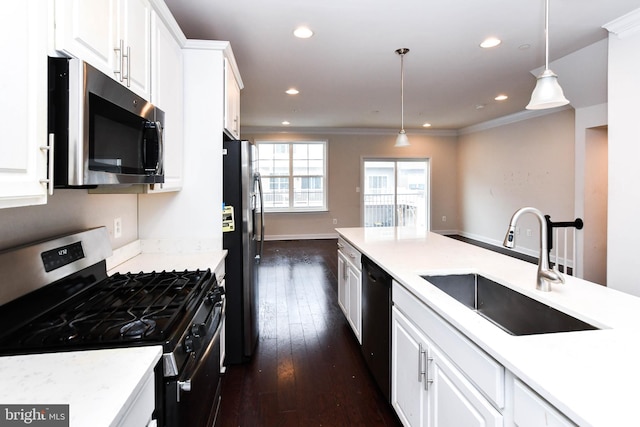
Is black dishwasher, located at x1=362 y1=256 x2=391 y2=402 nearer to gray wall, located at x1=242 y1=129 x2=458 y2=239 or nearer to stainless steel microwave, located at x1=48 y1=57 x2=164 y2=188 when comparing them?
stainless steel microwave, located at x1=48 y1=57 x2=164 y2=188

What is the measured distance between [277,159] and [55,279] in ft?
22.2

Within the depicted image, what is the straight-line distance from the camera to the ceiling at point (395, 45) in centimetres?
253

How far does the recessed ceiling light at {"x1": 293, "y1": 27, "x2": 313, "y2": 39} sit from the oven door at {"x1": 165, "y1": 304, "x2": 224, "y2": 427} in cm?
240

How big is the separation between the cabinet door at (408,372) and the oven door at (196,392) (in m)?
0.89

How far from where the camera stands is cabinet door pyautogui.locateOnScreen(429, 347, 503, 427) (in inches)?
40.9

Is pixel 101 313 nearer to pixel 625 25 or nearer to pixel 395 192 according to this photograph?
pixel 625 25

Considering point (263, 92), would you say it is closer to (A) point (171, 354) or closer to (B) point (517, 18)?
(B) point (517, 18)

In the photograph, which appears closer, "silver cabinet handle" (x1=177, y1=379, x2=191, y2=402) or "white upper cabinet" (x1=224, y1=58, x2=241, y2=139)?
"silver cabinet handle" (x1=177, y1=379, x2=191, y2=402)

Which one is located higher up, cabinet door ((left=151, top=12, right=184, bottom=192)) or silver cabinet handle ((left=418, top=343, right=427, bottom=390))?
cabinet door ((left=151, top=12, right=184, bottom=192))

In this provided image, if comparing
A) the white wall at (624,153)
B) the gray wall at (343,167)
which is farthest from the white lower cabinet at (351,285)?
the gray wall at (343,167)

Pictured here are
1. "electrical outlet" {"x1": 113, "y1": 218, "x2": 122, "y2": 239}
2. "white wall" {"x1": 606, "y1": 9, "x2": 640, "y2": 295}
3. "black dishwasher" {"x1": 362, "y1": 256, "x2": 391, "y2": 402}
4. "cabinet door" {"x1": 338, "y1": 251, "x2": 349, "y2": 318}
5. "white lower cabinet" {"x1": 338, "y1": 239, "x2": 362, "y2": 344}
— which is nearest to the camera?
"black dishwasher" {"x1": 362, "y1": 256, "x2": 391, "y2": 402}

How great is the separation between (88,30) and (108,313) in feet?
3.16

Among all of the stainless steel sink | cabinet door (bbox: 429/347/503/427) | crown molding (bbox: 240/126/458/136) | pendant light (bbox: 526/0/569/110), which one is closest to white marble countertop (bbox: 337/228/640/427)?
the stainless steel sink

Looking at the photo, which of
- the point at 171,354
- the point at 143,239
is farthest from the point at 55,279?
the point at 143,239
